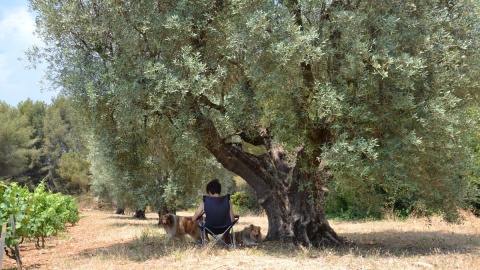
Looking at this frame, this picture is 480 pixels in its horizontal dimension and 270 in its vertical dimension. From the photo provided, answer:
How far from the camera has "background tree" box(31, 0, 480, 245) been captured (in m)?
7.08

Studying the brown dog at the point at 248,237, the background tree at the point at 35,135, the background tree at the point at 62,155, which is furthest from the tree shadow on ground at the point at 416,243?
the background tree at the point at 35,135

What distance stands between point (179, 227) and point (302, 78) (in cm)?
476

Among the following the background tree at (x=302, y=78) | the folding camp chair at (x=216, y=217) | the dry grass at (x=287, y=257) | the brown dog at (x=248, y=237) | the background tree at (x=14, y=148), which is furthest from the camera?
the background tree at (x=14, y=148)

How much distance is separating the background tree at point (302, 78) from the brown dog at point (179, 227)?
185cm

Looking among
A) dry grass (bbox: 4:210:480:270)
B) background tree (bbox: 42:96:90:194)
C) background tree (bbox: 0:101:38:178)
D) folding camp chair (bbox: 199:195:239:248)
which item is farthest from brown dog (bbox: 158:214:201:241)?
background tree (bbox: 42:96:90:194)

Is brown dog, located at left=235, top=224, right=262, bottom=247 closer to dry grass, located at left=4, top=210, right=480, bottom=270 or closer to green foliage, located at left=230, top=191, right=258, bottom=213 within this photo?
dry grass, located at left=4, top=210, right=480, bottom=270

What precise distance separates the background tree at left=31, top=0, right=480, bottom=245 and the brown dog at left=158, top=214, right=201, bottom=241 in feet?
6.06

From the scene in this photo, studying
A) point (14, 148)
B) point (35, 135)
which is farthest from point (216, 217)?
point (35, 135)

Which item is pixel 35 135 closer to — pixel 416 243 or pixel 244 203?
pixel 244 203

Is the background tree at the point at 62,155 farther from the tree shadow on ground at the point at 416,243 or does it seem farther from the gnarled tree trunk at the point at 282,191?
the tree shadow on ground at the point at 416,243

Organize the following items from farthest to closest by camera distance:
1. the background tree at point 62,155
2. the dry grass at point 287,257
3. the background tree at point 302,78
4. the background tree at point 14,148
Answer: the background tree at point 62,155 < the background tree at point 14,148 < the background tree at point 302,78 < the dry grass at point 287,257

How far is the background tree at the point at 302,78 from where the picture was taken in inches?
279

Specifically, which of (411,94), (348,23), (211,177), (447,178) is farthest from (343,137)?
(211,177)

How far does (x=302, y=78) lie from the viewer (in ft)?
24.5
